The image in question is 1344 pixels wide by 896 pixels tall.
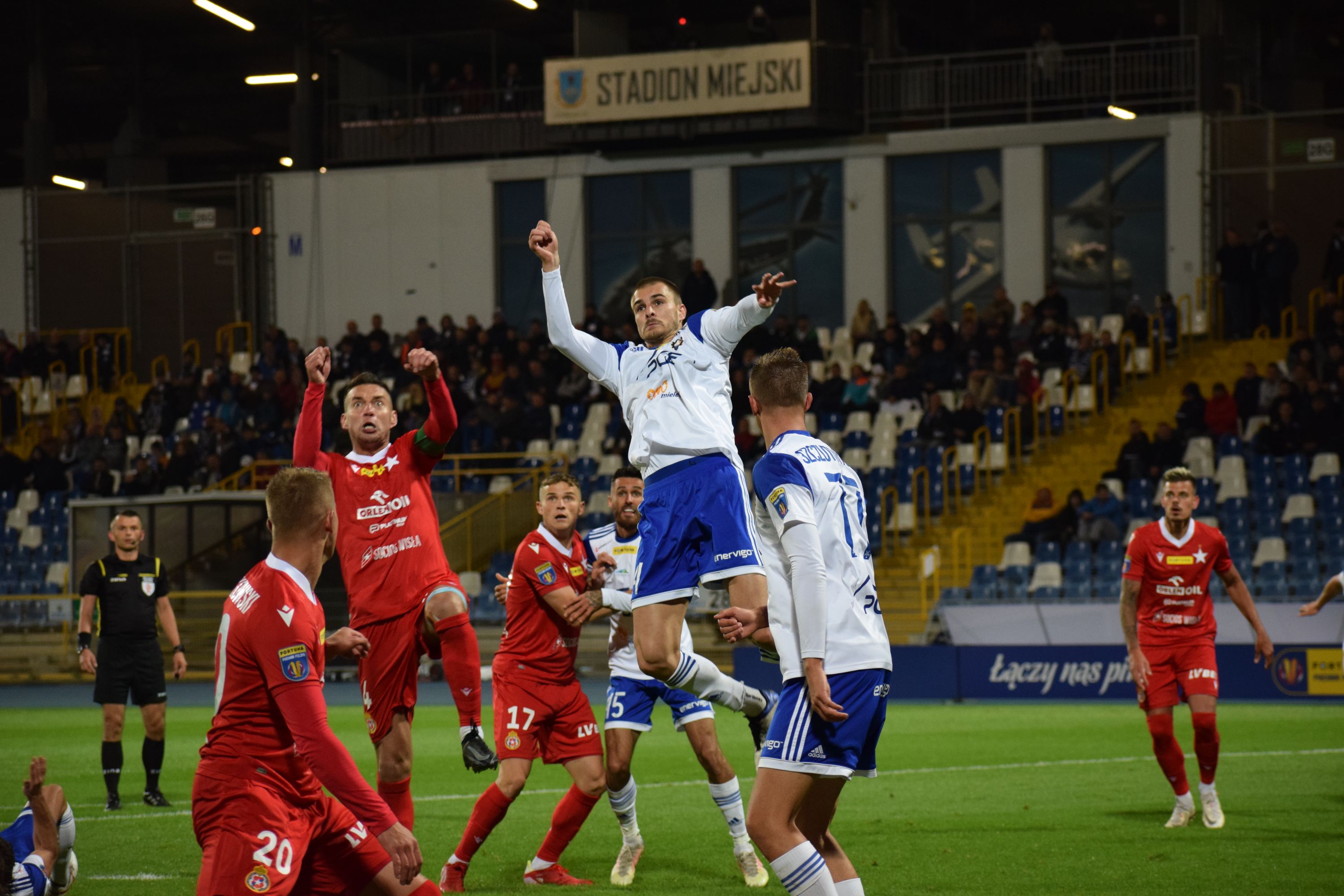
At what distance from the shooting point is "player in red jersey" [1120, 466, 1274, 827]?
10.7 m

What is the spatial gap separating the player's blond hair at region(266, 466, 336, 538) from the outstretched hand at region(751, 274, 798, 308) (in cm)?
246

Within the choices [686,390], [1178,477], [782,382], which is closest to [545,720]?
[686,390]

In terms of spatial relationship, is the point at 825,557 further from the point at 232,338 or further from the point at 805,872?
the point at 232,338

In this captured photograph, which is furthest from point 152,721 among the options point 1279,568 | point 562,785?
point 1279,568

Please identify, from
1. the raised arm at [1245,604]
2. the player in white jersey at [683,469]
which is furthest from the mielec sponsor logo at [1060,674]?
the player in white jersey at [683,469]

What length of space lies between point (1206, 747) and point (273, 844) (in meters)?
7.07

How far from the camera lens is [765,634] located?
266 inches

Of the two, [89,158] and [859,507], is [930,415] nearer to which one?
[859,507]

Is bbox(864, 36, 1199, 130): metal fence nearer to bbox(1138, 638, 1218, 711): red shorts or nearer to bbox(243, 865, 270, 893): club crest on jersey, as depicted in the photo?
bbox(1138, 638, 1218, 711): red shorts

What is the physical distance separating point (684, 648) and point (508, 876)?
170 cm

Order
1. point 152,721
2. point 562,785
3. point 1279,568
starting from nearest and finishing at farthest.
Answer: point 152,721 < point 562,785 < point 1279,568

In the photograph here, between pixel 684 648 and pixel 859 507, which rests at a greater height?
pixel 859 507

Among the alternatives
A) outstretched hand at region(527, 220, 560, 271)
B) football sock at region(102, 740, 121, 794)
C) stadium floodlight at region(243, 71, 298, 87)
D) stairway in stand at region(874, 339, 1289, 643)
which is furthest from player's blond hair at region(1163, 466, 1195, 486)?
stadium floodlight at region(243, 71, 298, 87)

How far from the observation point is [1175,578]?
11000 mm
